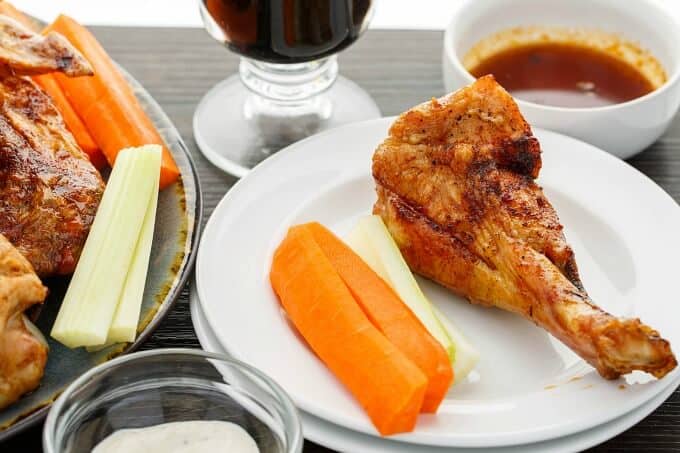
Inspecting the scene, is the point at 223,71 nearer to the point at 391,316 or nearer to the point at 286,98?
the point at 286,98

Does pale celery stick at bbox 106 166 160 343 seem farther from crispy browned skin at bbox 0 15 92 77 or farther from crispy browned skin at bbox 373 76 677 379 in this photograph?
crispy browned skin at bbox 373 76 677 379

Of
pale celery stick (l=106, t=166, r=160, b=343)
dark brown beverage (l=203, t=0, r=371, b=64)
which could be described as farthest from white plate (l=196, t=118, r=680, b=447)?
dark brown beverage (l=203, t=0, r=371, b=64)

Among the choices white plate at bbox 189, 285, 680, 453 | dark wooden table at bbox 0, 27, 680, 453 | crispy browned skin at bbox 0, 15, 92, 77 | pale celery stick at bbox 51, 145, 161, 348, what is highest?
crispy browned skin at bbox 0, 15, 92, 77

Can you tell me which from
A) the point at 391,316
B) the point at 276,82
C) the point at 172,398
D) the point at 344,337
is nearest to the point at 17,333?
the point at 172,398

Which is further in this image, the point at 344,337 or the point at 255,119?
the point at 255,119

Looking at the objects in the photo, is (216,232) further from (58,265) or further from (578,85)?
(578,85)

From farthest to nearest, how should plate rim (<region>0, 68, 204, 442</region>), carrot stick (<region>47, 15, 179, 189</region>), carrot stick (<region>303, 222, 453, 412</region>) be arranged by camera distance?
1. carrot stick (<region>47, 15, 179, 189</region>)
2. carrot stick (<region>303, 222, 453, 412</region>)
3. plate rim (<region>0, 68, 204, 442</region>)
